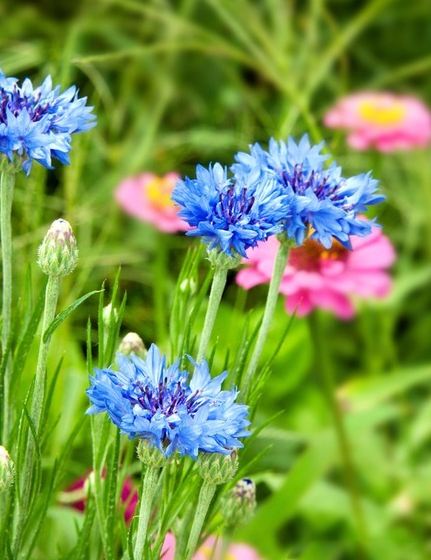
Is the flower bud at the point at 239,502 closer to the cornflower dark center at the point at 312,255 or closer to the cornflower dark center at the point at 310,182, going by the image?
the cornflower dark center at the point at 310,182

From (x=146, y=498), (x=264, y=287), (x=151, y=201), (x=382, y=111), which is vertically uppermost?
(x=382, y=111)

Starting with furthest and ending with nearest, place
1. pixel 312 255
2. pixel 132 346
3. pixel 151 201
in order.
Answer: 1. pixel 151 201
2. pixel 312 255
3. pixel 132 346

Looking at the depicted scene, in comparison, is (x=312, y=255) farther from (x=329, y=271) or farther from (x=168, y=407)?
(x=168, y=407)

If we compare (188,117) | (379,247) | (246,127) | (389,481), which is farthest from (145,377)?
(188,117)

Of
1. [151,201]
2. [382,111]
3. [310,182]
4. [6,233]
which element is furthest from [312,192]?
[382,111]

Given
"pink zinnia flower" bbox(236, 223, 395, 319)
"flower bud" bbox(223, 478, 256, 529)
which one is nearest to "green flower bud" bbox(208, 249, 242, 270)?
"flower bud" bbox(223, 478, 256, 529)

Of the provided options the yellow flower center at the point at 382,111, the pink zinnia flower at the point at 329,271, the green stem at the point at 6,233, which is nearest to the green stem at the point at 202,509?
the green stem at the point at 6,233

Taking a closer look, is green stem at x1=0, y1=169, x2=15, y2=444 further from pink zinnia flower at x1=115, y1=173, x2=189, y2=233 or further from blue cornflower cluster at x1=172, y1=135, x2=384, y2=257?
pink zinnia flower at x1=115, y1=173, x2=189, y2=233
